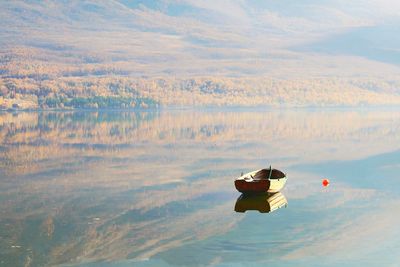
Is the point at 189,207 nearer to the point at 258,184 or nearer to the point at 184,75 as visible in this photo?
the point at 258,184

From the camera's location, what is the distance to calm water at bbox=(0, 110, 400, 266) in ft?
53.8

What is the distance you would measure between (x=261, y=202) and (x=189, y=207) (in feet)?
6.34

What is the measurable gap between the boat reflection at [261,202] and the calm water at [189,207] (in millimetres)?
253

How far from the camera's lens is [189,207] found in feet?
71.5

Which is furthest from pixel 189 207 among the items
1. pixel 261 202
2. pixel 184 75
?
pixel 184 75

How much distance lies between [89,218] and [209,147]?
2195cm

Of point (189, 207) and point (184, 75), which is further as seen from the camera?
point (184, 75)

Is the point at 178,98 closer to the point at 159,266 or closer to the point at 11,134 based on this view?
the point at 11,134

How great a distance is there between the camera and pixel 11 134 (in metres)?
49.1

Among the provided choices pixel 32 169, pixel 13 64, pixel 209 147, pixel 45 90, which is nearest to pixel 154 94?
pixel 45 90

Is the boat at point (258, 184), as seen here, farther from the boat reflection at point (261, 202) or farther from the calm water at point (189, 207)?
the calm water at point (189, 207)

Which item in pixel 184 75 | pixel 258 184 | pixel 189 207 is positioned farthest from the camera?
pixel 184 75

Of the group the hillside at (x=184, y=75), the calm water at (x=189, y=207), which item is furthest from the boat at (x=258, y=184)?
the hillside at (x=184, y=75)

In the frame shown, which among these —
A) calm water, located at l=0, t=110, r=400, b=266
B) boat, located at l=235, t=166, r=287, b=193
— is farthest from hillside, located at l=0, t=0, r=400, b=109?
boat, located at l=235, t=166, r=287, b=193
